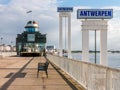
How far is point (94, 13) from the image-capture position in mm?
30000

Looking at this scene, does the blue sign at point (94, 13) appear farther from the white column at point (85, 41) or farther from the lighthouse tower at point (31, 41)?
the lighthouse tower at point (31, 41)

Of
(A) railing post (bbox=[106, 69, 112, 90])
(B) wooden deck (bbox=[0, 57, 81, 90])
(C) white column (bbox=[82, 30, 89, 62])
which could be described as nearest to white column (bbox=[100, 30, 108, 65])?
(C) white column (bbox=[82, 30, 89, 62])

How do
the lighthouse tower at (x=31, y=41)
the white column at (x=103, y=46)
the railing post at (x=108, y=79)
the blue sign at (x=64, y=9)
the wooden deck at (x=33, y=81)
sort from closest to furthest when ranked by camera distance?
the railing post at (x=108, y=79)
the wooden deck at (x=33, y=81)
the white column at (x=103, y=46)
the blue sign at (x=64, y=9)
the lighthouse tower at (x=31, y=41)

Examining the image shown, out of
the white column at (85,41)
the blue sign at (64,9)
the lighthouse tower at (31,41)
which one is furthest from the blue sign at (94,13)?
the lighthouse tower at (31,41)

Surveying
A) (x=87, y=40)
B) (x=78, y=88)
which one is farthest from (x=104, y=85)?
Answer: (x=87, y=40)

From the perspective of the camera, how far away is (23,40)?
5453 inches

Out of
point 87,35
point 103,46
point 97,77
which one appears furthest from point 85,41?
point 97,77

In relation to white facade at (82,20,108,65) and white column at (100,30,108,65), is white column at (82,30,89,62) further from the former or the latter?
white column at (100,30,108,65)

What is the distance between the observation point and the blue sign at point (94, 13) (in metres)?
30.0

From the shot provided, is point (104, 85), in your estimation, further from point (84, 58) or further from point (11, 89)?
point (84, 58)

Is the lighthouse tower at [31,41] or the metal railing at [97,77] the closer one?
the metal railing at [97,77]

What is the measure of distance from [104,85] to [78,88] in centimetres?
479

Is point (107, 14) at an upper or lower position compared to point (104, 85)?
upper

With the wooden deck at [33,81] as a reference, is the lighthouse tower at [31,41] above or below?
above
